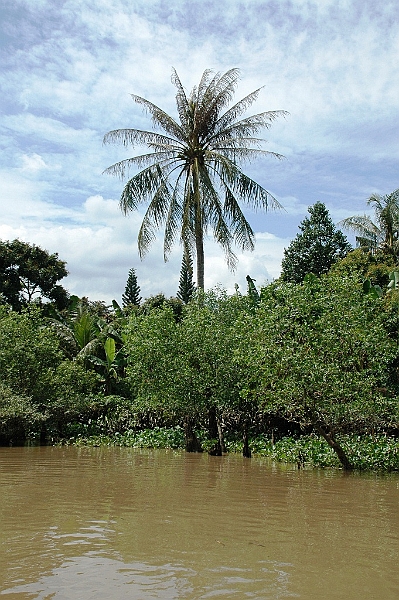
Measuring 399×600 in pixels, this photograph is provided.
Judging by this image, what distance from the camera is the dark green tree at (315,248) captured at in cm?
3459

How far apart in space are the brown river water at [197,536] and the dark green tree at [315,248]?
2376 cm

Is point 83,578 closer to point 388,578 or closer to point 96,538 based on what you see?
point 96,538

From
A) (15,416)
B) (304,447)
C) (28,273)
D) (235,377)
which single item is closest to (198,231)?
(235,377)

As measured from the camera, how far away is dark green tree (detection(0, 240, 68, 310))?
104ft

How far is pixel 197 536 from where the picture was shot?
6.11 metres

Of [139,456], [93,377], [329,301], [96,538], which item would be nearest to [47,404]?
[93,377]

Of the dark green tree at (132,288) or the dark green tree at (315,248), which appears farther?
the dark green tree at (132,288)

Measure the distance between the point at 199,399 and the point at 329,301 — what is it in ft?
16.2

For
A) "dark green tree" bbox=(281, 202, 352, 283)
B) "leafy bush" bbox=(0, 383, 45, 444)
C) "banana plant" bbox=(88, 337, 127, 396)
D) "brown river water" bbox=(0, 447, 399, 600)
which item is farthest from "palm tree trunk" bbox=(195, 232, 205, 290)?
"dark green tree" bbox=(281, 202, 352, 283)

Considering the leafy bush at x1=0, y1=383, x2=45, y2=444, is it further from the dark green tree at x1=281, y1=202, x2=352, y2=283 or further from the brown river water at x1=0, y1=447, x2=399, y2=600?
the dark green tree at x1=281, y1=202, x2=352, y2=283

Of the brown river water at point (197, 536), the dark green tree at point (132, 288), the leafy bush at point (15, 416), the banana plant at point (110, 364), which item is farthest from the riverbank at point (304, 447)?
the dark green tree at point (132, 288)

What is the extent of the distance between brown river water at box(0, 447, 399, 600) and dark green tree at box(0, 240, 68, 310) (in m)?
21.4

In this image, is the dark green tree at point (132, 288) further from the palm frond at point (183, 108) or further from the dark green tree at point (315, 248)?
the palm frond at point (183, 108)

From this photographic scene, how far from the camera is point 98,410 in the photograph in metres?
23.2
